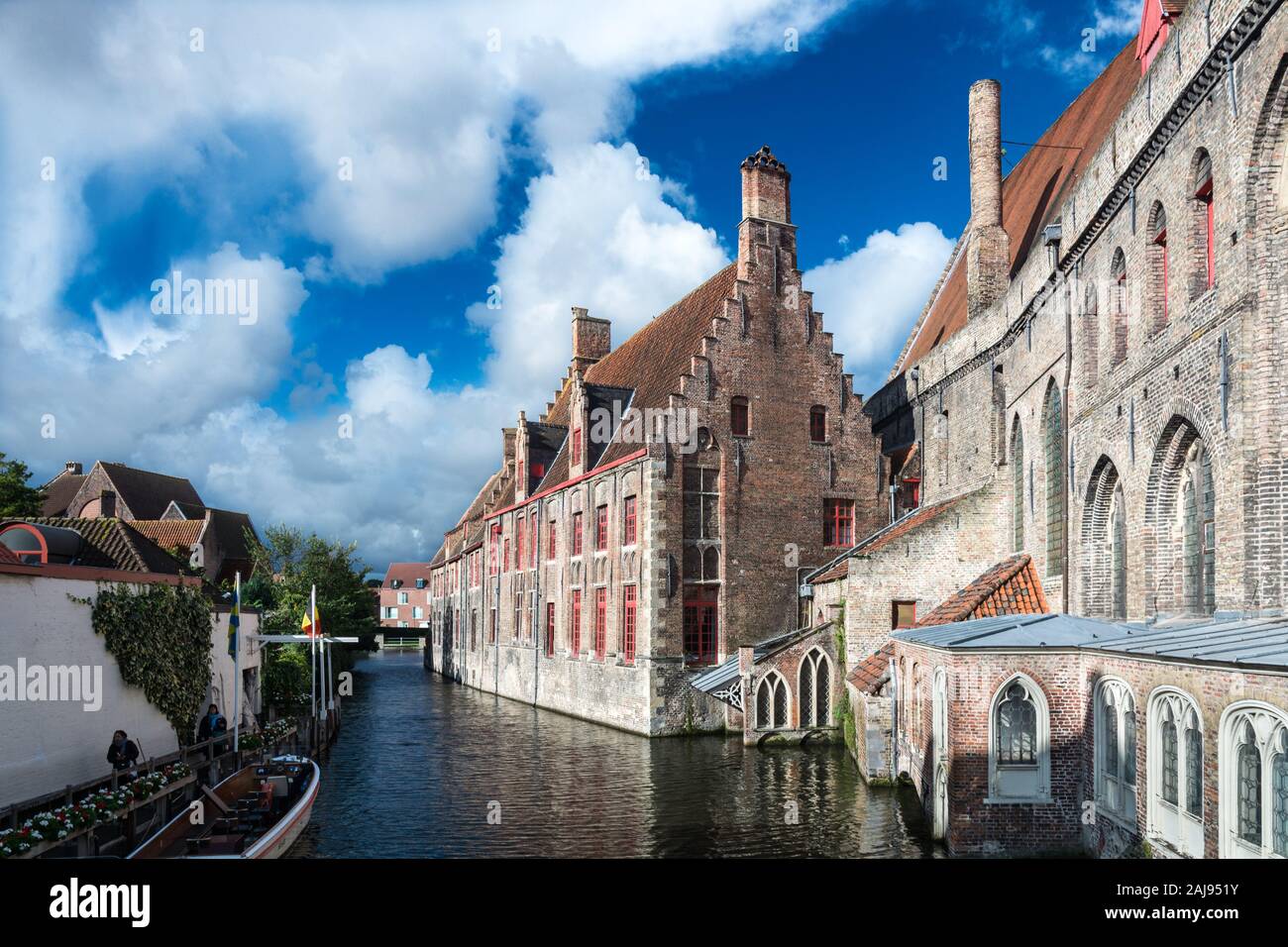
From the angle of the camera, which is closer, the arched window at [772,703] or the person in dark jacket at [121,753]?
the person in dark jacket at [121,753]

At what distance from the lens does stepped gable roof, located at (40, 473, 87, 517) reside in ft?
181

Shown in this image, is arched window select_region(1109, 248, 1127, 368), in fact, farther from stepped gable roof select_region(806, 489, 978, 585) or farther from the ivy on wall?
the ivy on wall

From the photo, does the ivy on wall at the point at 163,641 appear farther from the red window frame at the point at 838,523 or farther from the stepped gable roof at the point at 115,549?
the red window frame at the point at 838,523

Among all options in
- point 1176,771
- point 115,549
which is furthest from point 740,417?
point 1176,771

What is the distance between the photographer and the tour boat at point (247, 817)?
12.1 metres

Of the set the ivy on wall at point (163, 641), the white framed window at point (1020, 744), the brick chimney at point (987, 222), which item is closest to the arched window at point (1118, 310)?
the white framed window at point (1020, 744)

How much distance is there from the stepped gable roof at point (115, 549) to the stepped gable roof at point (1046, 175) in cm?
1937

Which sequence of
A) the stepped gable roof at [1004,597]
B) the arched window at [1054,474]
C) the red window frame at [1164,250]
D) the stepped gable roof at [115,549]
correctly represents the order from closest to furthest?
1. the red window frame at [1164,250]
2. the arched window at [1054,474]
3. the stepped gable roof at [1004,597]
4. the stepped gable roof at [115,549]

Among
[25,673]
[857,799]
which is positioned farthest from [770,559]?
[25,673]

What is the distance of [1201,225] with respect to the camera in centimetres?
1148

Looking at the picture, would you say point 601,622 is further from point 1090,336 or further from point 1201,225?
point 1201,225

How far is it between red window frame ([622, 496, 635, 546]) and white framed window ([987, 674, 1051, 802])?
1595 cm

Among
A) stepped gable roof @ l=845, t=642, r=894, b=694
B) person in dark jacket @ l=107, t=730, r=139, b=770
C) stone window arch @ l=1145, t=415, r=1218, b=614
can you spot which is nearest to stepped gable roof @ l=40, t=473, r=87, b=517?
person in dark jacket @ l=107, t=730, r=139, b=770

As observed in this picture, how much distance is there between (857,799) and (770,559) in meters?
10.6
